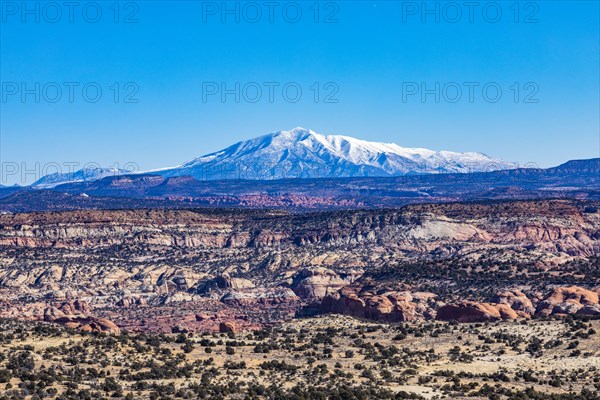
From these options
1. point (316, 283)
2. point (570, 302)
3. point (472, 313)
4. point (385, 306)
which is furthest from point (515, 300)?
point (316, 283)

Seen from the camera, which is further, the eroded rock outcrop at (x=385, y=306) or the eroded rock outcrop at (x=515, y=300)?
the eroded rock outcrop at (x=515, y=300)

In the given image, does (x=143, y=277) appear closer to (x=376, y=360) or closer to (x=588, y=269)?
(x=588, y=269)

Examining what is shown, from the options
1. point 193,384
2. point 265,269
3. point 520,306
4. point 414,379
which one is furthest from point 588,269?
point 193,384

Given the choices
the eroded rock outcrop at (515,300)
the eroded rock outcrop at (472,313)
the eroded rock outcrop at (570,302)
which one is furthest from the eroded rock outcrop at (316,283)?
the eroded rock outcrop at (472,313)

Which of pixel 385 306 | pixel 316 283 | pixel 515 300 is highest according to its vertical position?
pixel 385 306

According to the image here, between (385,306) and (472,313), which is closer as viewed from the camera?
(472,313)

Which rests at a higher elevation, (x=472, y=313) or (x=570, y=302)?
(x=472, y=313)

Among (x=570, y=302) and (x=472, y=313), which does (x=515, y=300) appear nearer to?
(x=570, y=302)

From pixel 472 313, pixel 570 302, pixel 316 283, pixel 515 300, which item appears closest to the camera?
pixel 472 313

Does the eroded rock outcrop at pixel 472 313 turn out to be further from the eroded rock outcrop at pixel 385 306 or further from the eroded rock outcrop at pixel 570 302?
the eroded rock outcrop at pixel 570 302

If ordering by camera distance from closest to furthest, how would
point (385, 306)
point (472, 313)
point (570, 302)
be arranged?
point (472, 313) → point (570, 302) → point (385, 306)

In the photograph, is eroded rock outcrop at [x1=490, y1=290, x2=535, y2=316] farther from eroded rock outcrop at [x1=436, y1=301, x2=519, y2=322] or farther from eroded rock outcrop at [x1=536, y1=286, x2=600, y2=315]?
eroded rock outcrop at [x1=436, y1=301, x2=519, y2=322]
